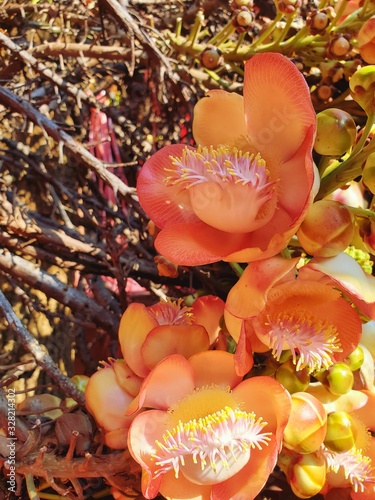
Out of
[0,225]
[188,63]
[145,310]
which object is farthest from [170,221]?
[188,63]

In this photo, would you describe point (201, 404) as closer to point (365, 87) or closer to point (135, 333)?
point (135, 333)

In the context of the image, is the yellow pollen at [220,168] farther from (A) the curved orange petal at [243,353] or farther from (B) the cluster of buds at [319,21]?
(B) the cluster of buds at [319,21]

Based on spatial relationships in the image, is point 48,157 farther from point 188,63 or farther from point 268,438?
point 268,438

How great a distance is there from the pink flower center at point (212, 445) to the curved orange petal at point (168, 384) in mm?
35

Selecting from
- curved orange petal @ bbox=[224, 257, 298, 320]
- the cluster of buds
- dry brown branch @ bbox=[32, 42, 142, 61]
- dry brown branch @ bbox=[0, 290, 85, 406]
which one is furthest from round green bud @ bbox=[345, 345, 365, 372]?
dry brown branch @ bbox=[32, 42, 142, 61]

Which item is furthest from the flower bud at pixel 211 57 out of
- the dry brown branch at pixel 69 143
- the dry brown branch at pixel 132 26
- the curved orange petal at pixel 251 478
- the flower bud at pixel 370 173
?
the curved orange petal at pixel 251 478

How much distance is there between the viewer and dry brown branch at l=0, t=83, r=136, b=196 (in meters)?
0.71

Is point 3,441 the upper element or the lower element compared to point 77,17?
lower

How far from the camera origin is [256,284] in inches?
15.3

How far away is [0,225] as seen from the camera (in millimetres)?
727

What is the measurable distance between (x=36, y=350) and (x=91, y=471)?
0.13 metres

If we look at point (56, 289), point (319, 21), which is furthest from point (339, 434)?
point (319, 21)

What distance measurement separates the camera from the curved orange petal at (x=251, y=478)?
40cm

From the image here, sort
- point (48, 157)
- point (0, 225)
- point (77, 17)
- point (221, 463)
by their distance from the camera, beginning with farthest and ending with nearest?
point (48, 157), point (77, 17), point (0, 225), point (221, 463)
